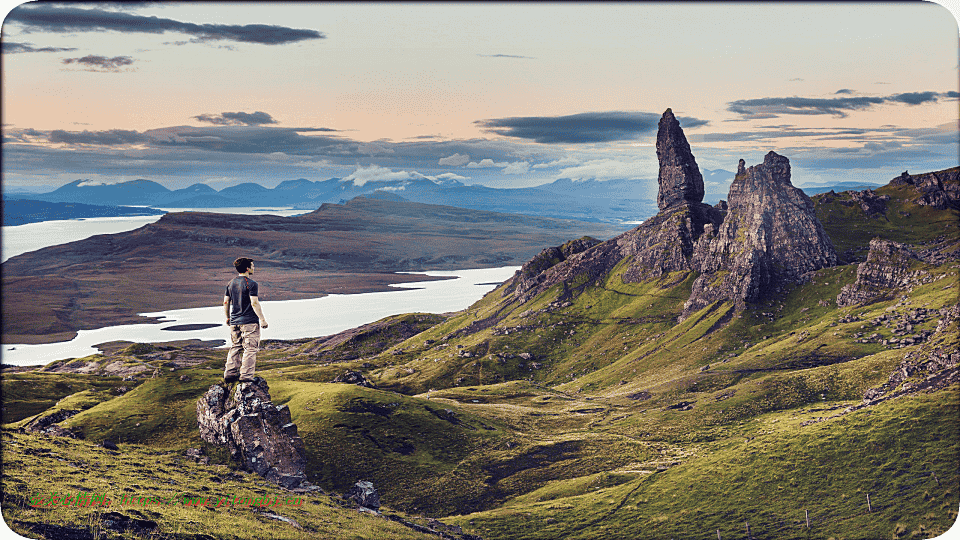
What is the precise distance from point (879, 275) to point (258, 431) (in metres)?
188

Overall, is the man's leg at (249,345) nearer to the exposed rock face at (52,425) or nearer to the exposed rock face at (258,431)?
the exposed rock face at (258,431)

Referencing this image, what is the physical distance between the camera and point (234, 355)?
165 feet

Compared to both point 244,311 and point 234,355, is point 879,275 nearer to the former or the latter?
point 234,355

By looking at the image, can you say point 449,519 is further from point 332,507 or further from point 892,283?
point 892,283

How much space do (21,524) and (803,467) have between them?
92.7m

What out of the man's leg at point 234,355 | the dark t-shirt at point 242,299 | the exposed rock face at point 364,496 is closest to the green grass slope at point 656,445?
the exposed rock face at point 364,496

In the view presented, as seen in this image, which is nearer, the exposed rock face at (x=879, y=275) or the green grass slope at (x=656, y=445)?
the green grass slope at (x=656, y=445)

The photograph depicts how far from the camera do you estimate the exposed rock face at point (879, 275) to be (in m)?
178

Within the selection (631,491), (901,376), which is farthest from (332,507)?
(901,376)

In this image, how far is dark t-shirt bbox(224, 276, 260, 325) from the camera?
42344 mm

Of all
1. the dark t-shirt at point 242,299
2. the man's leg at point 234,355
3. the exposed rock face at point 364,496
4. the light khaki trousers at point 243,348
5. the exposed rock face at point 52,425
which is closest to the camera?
the dark t-shirt at point 242,299

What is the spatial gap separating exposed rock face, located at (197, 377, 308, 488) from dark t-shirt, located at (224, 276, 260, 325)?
17.4 m

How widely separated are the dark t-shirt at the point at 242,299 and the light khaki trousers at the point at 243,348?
1.75ft

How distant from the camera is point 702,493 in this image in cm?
8806
